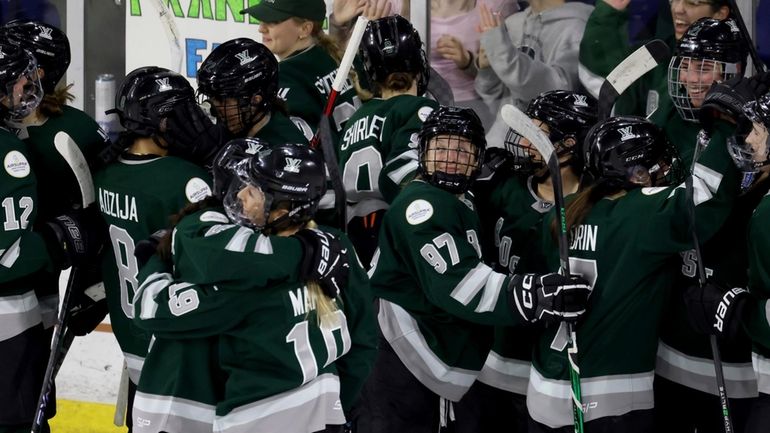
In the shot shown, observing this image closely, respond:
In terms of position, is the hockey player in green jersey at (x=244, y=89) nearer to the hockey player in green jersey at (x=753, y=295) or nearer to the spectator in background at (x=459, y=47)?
the spectator in background at (x=459, y=47)

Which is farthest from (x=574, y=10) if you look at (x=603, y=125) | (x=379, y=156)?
(x=603, y=125)

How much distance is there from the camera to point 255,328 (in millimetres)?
2742

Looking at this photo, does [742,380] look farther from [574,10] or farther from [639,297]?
[574,10]

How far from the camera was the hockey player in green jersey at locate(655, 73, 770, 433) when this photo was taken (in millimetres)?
3256

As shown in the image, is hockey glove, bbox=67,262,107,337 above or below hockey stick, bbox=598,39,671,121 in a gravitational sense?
below

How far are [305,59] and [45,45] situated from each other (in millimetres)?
900

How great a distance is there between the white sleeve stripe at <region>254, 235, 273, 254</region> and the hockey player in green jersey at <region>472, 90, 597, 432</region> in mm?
902

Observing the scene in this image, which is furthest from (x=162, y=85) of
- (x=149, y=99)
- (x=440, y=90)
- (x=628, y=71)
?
(x=440, y=90)

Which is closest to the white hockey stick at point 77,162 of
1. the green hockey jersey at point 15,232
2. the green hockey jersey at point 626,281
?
the green hockey jersey at point 15,232

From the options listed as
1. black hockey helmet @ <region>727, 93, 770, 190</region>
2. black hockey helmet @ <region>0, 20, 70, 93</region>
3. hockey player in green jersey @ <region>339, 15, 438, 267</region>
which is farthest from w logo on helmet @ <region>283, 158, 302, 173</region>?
black hockey helmet @ <region>0, 20, 70, 93</region>

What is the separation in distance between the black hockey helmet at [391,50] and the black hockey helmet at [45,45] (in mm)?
843

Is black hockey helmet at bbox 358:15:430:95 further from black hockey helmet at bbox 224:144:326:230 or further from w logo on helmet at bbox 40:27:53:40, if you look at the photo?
black hockey helmet at bbox 224:144:326:230

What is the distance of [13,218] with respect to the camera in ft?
11.3

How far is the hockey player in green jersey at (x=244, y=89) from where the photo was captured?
3.82 meters
